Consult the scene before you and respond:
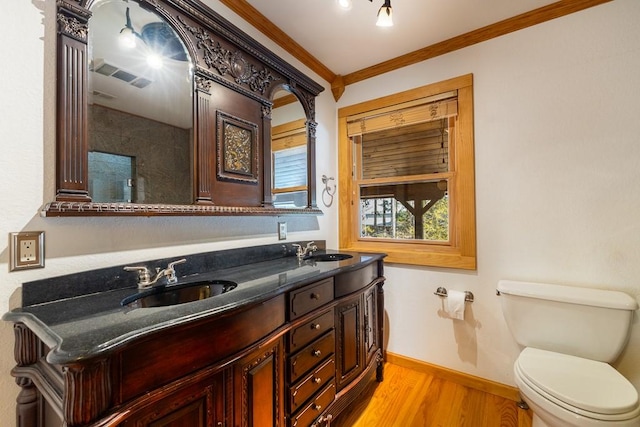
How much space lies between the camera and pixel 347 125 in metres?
2.44

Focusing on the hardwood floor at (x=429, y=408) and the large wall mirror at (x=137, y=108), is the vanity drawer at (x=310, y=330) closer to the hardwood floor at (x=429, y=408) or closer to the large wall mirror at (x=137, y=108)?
the hardwood floor at (x=429, y=408)

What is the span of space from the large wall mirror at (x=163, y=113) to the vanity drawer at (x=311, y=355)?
79 cm

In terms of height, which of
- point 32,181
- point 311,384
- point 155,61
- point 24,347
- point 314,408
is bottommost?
point 314,408

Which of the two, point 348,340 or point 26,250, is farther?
point 348,340

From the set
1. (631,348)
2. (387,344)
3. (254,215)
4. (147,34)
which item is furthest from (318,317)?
(631,348)

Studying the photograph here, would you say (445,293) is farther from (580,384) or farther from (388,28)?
(388,28)

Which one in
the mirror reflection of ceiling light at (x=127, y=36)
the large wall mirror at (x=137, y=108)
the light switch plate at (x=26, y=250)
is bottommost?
the light switch plate at (x=26, y=250)

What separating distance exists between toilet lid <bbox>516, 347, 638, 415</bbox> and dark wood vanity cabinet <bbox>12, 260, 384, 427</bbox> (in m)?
0.93

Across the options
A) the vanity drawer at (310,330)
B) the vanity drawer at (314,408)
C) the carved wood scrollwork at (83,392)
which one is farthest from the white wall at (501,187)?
the vanity drawer at (314,408)

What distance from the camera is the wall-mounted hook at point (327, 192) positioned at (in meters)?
2.29

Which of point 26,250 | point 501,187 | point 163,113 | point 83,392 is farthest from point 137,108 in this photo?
point 501,187

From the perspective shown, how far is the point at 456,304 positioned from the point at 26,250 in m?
2.22

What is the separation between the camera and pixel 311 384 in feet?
4.19

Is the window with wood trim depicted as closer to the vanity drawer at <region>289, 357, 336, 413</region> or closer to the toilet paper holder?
the toilet paper holder
